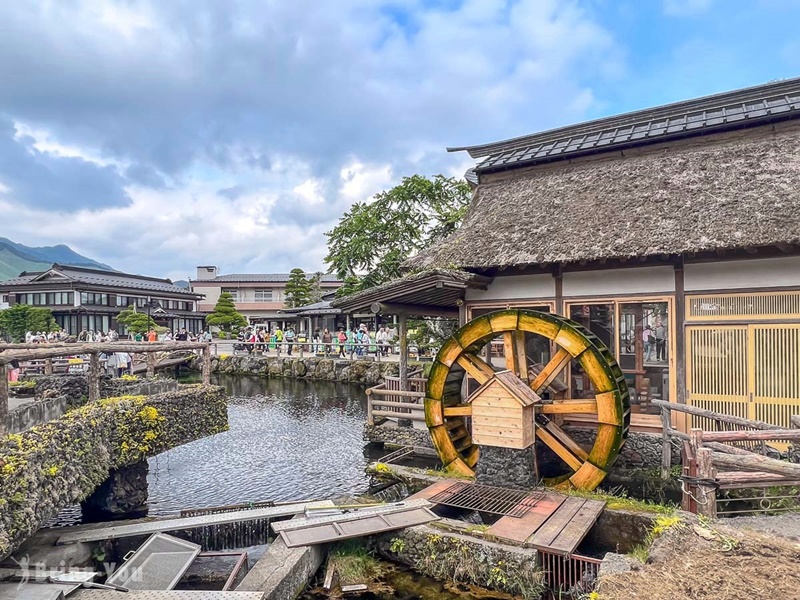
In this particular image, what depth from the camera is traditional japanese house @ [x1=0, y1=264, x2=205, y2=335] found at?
32.7 metres

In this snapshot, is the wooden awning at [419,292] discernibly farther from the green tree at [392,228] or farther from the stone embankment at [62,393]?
the green tree at [392,228]

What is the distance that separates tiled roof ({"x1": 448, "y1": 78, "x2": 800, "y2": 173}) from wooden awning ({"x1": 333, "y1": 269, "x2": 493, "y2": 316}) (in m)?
3.13

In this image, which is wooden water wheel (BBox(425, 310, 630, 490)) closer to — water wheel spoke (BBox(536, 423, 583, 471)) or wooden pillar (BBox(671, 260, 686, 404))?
water wheel spoke (BBox(536, 423, 583, 471))

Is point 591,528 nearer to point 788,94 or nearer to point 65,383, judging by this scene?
point 788,94

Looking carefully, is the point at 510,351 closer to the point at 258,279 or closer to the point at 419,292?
the point at 419,292

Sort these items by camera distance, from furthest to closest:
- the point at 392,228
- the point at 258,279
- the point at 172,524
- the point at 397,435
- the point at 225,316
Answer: the point at 258,279
the point at 225,316
the point at 392,228
the point at 397,435
the point at 172,524

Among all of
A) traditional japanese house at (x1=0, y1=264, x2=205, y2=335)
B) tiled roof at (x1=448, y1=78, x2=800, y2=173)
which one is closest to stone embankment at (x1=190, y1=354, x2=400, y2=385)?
traditional japanese house at (x1=0, y1=264, x2=205, y2=335)

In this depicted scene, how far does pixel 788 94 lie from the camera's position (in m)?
8.82

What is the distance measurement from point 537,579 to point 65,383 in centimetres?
869

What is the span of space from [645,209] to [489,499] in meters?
4.90

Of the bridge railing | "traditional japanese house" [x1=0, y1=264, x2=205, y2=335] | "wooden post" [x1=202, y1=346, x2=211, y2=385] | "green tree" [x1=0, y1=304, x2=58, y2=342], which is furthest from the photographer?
"traditional japanese house" [x1=0, y1=264, x2=205, y2=335]

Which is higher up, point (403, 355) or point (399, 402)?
point (403, 355)

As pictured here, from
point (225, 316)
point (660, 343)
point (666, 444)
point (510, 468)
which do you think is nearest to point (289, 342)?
point (225, 316)

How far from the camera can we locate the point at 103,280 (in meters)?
36.8
